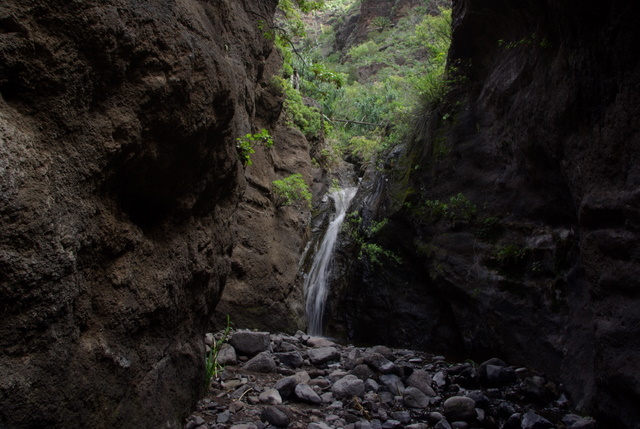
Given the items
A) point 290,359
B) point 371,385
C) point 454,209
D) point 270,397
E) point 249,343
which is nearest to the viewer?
point 270,397

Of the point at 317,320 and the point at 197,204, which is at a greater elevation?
the point at 197,204

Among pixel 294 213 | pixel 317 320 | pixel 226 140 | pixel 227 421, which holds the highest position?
pixel 294 213

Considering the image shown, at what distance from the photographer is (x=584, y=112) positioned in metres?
4.14

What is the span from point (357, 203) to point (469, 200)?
4.02 m

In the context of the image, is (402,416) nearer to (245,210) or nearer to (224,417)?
(224,417)

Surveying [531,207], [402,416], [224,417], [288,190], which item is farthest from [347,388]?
[288,190]

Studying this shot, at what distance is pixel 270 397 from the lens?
12.1ft

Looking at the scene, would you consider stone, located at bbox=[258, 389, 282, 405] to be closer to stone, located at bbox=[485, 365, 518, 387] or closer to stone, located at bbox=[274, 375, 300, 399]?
stone, located at bbox=[274, 375, 300, 399]

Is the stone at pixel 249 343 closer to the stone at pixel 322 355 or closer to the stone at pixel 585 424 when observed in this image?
the stone at pixel 322 355

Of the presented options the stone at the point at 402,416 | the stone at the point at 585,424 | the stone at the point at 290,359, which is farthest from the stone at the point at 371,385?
the stone at the point at 585,424

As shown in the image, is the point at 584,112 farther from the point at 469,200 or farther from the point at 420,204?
the point at 420,204

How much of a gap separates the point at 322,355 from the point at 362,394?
48.8 inches

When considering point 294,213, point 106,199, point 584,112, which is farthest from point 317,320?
point 106,199

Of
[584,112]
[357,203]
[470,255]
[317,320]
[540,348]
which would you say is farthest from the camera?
[357,203]
